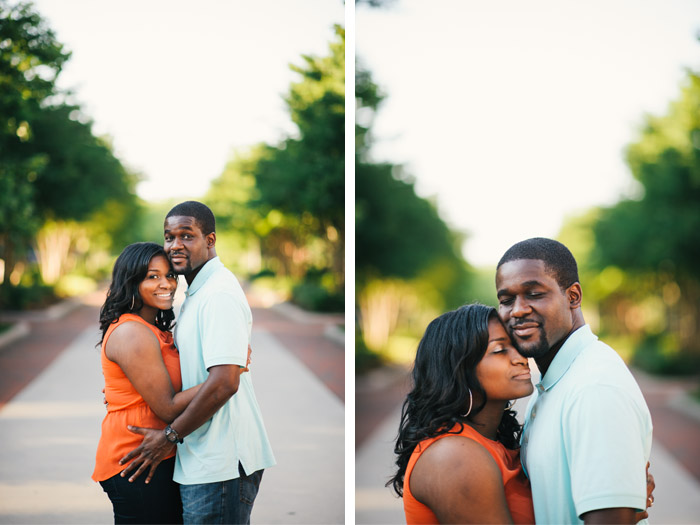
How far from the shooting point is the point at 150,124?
2812 mm

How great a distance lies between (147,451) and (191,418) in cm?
16

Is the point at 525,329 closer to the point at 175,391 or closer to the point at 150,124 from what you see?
the point at 175,391

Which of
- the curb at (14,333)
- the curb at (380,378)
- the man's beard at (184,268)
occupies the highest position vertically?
the curb at (380,378)

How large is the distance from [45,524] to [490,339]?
1950mm

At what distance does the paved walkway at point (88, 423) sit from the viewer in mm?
2527

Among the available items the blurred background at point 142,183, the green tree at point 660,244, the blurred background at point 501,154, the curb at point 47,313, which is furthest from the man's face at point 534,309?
the green tree at point 660,244

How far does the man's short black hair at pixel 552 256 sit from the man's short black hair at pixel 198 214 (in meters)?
0.88

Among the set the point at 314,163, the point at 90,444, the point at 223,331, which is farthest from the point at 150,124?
the point at 223,331

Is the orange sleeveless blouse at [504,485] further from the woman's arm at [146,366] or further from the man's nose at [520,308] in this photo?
the woman's arm at [146,366]

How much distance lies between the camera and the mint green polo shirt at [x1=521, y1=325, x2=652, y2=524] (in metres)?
1.25

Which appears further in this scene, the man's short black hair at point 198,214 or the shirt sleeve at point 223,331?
the man's short black hair at point 198,214

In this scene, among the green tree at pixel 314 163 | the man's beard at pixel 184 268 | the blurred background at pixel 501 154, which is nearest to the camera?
the man's beard at pixel 184 268

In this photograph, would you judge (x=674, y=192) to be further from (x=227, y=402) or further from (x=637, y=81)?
(x=227, y=402)

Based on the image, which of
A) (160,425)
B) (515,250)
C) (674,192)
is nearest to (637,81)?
(674,192)
